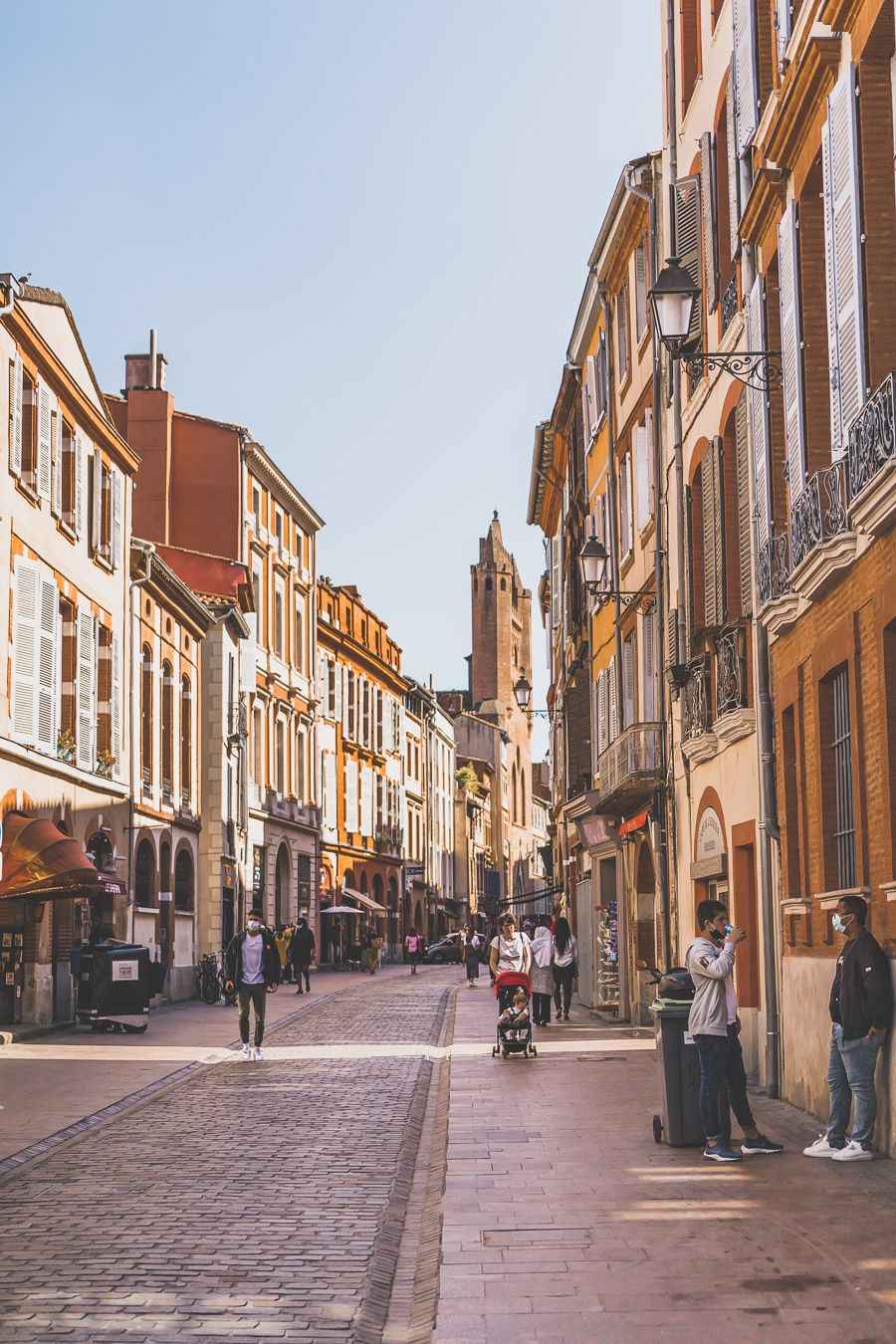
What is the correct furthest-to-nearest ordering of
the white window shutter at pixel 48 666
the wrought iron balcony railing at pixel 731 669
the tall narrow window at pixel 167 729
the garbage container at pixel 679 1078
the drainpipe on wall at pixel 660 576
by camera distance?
the tall narrow window at pixel 167 729, the white window shutter at pixel 48 666, the drainpipe on wall at pixel 660 576, the wrought iron balcony railing at pixel 731 669, the garbage container at pixel 679 1078

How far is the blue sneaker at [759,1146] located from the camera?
11484mm

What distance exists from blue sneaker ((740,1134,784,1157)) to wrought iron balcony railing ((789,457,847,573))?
4202mm

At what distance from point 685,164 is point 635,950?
1154 cm

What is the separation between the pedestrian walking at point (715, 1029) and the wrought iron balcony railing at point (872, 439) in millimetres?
3158

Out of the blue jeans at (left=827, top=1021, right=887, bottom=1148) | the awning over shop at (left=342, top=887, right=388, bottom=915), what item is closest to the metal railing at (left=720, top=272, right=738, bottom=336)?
the blue jeans at (left=827, top=1021, right=887, bottom=1148)

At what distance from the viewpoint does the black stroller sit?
20.4 metres

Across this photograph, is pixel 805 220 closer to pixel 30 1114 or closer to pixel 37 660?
pixel 30 1114

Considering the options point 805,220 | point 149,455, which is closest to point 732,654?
point 805,220

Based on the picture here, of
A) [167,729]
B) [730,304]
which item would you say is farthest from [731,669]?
[167,729]

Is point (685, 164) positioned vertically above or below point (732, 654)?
above

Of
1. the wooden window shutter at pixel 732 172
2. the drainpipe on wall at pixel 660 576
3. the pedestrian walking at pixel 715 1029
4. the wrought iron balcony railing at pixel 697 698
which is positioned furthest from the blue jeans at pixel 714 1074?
the drainpipe on wall at pixel 660 576

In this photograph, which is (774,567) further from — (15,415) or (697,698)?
(15,415)

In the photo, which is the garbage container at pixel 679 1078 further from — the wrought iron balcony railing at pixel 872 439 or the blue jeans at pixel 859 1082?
the wrought iron balcony railing at pixel 872 439

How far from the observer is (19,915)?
25.8 metres
